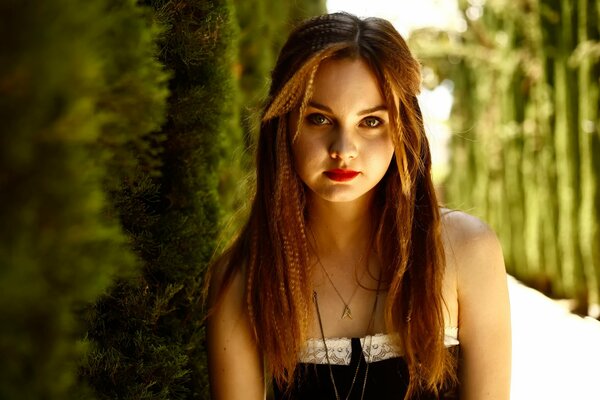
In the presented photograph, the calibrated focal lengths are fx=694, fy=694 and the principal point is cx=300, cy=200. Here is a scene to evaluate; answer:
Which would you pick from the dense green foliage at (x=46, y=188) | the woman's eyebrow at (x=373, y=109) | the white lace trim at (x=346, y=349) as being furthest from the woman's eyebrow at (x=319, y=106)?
the dense green foliage at (x=46, y=188)

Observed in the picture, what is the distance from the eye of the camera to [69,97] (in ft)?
2.76

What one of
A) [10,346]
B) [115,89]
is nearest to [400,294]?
[115,89]

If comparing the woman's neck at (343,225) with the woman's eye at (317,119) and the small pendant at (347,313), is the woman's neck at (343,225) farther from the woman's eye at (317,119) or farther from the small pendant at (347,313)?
the woman's eye at (317,119)

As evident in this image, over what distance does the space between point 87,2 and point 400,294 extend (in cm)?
171

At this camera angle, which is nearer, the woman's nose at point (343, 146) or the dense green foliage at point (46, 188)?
the dense green foliage at point (46, 188)

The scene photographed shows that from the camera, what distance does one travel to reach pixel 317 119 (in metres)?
2.30

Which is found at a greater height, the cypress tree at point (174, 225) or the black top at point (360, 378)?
the cypress tree at point (174, 225)

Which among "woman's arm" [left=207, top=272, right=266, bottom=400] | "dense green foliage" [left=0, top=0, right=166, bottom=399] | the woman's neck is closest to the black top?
"woman's arm" [left=207, top=272, right=266, bottom=400]

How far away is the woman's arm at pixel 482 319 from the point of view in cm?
238

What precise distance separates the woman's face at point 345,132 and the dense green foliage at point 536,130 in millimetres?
3053

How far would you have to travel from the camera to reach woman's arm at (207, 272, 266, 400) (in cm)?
231

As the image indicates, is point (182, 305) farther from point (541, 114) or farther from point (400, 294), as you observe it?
point (541, 114)

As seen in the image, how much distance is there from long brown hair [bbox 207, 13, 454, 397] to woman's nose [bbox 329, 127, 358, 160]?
169 mm

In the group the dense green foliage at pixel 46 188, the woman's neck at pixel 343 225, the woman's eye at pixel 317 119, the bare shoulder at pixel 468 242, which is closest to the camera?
the dense green foliage at pixel 46 188
